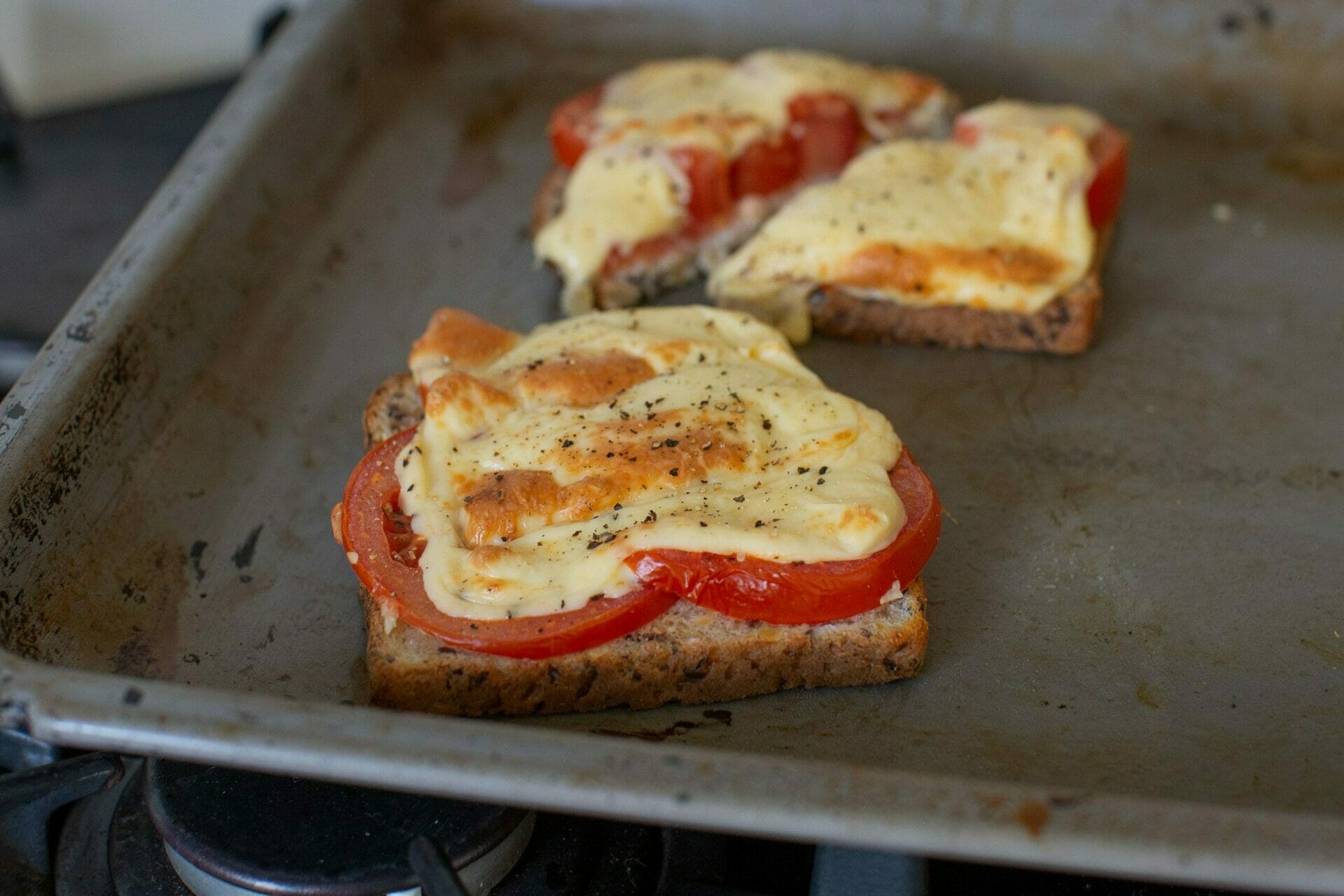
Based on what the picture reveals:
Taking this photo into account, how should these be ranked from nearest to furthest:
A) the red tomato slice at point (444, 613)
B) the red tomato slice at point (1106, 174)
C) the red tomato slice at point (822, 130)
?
1. the red tomato slice at point (444, 613)
2. the red tomato slice at point (1106, 174)
3. the red tomato slice at point (822, 130)

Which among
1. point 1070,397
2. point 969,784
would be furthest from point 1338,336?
point 969,784

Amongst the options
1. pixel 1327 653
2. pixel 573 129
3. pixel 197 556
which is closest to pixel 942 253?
pixel 573 129

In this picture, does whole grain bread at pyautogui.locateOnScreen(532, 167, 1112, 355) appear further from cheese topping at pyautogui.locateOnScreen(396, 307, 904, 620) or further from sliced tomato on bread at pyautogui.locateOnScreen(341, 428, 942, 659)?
sliced tomato on bread at pyautogui.locateOnScreen(341, 428, 942, 659)

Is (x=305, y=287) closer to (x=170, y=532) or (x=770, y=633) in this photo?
(x=170, y=532)

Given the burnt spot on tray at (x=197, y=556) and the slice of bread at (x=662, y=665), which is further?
the burnt spot on tray at (x=197, y=556)

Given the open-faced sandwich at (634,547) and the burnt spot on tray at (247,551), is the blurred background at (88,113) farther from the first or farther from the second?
the open-faced sandwich at (634,547)

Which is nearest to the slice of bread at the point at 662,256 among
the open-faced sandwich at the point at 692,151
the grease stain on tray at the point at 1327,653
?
the open-faced sandwich at the point at 692,151

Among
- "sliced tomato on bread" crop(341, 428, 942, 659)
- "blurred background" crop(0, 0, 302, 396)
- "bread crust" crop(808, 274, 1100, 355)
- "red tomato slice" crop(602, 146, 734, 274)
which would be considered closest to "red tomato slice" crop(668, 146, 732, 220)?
"red tomato slice" crop(602, 146, 734, 274)
